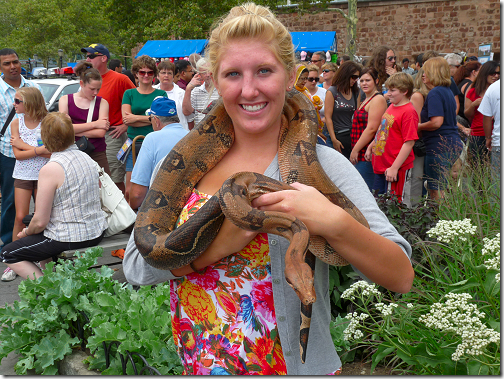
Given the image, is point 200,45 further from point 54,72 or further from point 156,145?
point 156,145

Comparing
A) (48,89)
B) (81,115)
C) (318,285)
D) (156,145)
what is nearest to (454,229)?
(318,285)

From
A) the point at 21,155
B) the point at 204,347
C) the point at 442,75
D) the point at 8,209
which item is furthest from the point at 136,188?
the point at 442,75

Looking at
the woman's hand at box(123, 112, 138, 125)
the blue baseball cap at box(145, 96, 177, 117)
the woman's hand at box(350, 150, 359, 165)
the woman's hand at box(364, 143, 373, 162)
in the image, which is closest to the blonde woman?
the blue baseball cap at box(145, 96, 177, 117)

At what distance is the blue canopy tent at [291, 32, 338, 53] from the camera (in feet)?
83.7

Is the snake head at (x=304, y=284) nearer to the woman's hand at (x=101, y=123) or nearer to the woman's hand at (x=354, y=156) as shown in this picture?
the woman's hand at (x=354, y=156)

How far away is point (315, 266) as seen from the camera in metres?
1.96

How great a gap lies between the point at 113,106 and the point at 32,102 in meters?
2.34

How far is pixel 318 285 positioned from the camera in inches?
76.9

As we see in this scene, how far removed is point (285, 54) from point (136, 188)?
3852 millimetres

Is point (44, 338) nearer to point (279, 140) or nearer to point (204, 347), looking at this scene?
point (204, 347)

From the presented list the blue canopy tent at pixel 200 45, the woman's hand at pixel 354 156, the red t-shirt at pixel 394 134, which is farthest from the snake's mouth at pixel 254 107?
the blue canopy tent at pixel 200 45

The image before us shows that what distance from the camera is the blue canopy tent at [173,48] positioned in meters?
26.5

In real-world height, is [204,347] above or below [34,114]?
below

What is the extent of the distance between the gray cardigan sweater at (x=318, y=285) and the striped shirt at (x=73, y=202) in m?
3.45
